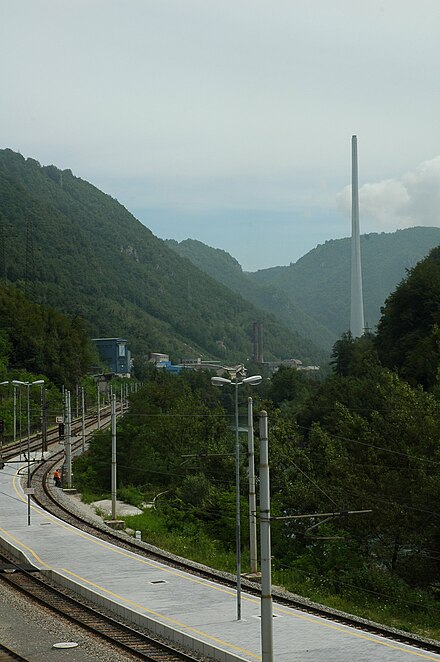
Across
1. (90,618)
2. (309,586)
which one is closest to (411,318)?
(309,586)

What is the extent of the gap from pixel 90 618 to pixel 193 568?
24.2 feet

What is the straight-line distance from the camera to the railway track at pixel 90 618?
21.4 meters

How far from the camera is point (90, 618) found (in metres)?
25.3

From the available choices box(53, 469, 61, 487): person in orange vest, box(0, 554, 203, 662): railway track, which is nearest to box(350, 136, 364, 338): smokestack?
box(53, 469, 61, 487): person in orange vest

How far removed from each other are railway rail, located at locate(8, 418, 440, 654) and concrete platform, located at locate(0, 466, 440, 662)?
0.57 meters

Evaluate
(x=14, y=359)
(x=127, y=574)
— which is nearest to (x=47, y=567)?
(x=127, y=574)

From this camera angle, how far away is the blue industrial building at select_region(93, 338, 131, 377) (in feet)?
521

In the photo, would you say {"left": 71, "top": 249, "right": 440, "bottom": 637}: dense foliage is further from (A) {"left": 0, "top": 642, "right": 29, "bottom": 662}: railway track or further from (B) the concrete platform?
(A) {"left": 0, "top": 642, "right": 29, "bottom": 662}: railway track

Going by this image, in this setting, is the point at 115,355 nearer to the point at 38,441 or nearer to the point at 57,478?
the point at 38,441

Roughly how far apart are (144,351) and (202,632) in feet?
566

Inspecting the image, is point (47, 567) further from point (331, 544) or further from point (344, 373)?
point (344, 373)

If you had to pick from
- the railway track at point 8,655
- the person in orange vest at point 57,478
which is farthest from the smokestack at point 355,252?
the railway track at point 8,655

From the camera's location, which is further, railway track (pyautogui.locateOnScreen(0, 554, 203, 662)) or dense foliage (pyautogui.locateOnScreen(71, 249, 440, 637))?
dense foliage (pyautogui.locateOnScreen(71, 249, 440, 637))

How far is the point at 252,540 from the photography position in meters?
32.1
